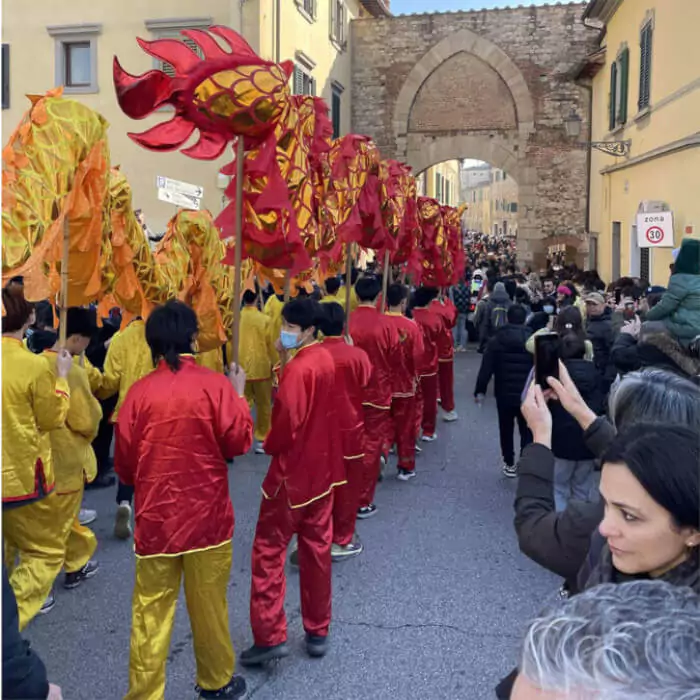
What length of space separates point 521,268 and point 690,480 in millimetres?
21311

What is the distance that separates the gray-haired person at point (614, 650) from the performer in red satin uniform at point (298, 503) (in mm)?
2917

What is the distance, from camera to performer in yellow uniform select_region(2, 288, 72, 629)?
3902 mm

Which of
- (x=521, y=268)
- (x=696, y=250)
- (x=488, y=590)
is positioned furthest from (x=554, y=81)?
(x=488, y=590)

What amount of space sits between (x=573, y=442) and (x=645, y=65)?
1129cm

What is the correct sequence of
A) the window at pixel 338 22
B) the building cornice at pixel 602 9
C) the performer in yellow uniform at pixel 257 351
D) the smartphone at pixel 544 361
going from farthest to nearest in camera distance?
the window at pixel 338 22
the building cornice at pixel 602 9
the performer in yellow uniform at pixel 257 351
the smartphone at pixel 544 361

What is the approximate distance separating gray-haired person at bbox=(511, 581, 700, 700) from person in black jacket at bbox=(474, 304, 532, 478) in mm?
5838

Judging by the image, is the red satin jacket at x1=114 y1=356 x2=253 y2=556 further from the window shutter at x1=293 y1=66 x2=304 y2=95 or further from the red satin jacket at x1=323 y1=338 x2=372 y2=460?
the window shutter at x1=293 y1=66 x2=304 y2=95

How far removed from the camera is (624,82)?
53.3 ft

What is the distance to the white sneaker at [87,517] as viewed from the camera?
6.00 metres

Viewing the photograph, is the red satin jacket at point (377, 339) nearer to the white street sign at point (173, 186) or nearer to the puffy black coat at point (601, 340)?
the puffy black coat at point (601, 340)

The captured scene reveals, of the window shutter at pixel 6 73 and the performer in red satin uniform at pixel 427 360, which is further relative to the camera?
the window shutter at pixel 6 73

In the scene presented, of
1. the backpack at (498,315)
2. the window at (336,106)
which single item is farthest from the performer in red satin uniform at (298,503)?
the window at (336,106)

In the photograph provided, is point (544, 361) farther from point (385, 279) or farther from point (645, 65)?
point (645, 65)

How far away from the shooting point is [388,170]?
24.5 feet
